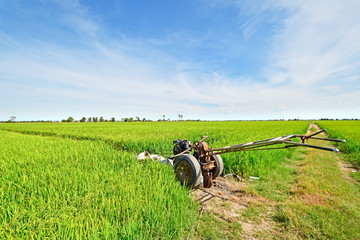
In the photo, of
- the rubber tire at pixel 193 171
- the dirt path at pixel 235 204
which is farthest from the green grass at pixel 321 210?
the rubber tire at pixel 193 171

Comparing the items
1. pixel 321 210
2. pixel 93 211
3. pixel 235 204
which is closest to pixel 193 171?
pixel 235 204

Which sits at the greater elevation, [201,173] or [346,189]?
[201,173]

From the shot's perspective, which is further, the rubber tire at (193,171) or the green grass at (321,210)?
the rubber tire at (193,171)

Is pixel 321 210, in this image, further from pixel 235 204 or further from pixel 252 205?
pixel 235 204

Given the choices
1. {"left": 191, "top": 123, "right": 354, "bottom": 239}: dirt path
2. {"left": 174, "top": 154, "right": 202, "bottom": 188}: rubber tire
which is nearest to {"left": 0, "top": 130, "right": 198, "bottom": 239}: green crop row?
{"left": 174, "top": 154, "right": 202, "bottom": 188}: rubber tire

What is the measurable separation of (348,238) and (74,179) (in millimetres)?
5073

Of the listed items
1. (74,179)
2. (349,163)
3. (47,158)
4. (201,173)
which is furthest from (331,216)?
(47,158)

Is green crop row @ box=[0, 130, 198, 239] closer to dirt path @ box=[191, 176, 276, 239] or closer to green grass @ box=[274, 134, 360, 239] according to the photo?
dirt path @ box=[191, 176, 276, 239]

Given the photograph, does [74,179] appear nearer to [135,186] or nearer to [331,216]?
[135,186]

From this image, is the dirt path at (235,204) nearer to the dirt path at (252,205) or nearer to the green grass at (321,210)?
the dirt path at (252,205)

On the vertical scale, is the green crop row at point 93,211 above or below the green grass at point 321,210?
above

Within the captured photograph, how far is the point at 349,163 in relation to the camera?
742 cm

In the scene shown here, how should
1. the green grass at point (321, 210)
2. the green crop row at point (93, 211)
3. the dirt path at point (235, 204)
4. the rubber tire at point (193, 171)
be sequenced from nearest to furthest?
the green crop row at point (93, 211) → the green grass at point (321, 210) → the dirt path at point (235, 204) → the rubber tire at point (193, 171)

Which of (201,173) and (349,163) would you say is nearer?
(201,173)
